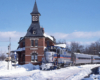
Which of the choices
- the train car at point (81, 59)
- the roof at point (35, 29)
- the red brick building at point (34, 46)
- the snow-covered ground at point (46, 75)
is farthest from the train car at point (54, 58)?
the roof at point (35, 29)

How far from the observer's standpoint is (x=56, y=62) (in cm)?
3225

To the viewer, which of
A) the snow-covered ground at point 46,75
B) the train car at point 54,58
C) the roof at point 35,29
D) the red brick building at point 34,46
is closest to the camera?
the snow-covered ground at point 46,75

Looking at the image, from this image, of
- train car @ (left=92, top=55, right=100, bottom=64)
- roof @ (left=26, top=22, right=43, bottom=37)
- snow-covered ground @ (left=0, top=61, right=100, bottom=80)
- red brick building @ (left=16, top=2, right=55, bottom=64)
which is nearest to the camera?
snow-covered ground @ (left=0, top=61, right=100, bottom=80)

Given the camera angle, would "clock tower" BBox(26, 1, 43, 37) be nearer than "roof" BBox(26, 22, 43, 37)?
No

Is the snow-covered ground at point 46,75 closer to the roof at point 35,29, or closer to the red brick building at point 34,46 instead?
the red brick building at point 34,46

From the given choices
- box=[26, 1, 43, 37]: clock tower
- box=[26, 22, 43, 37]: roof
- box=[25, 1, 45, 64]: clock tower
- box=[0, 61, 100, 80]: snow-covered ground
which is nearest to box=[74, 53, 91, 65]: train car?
box=[25, 1, 45, 64]: clock tower

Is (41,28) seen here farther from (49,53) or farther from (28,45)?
(49,53)

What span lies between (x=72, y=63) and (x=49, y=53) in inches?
488

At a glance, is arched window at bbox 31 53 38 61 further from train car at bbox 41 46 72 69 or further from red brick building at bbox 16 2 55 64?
train car at bbox 41 46 72 69

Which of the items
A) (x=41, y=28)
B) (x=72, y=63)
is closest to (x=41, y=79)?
(x=72, y=63)

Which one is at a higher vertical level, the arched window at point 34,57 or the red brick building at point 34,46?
the red brick building at point 34,46

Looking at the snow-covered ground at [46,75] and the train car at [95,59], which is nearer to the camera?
the snow-covered ground at [46,75]

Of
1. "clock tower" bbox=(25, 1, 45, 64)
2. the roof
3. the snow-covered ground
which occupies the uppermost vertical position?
the roof

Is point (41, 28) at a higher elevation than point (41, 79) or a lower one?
higher
